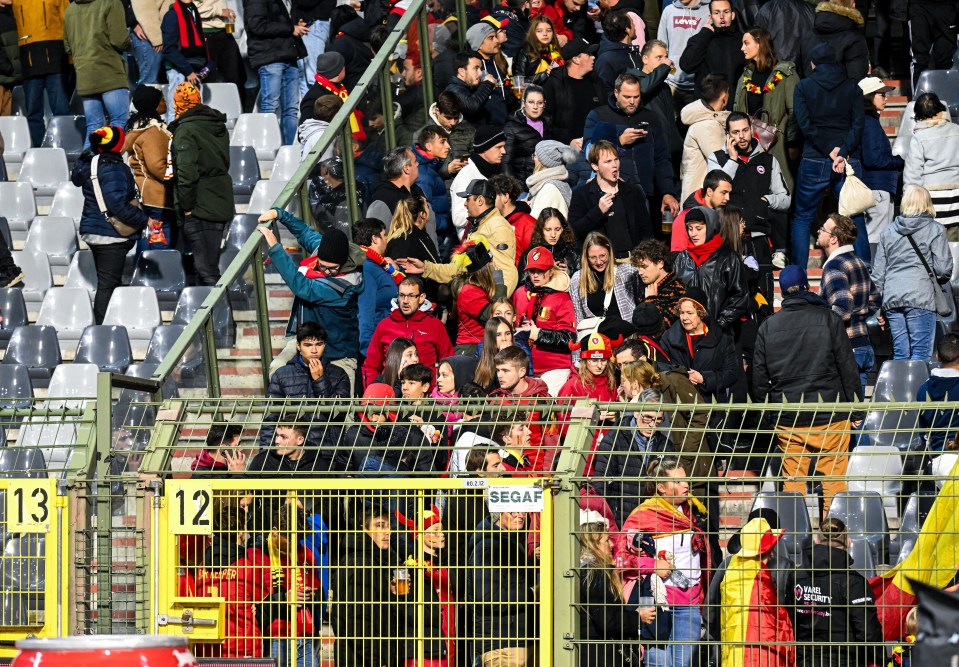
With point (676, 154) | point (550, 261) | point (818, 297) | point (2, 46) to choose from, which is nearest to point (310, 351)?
point (550, 261)

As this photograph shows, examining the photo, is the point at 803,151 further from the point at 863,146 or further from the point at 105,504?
the point at 105,504

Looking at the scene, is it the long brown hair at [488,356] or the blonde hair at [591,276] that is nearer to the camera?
the long brown hair at [488,356]

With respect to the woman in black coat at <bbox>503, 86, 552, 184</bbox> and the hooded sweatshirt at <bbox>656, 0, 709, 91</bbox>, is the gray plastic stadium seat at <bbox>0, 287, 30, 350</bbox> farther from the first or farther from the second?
the hooded sweatshirt at <bbox>656, 0, 709, 91</bbox>

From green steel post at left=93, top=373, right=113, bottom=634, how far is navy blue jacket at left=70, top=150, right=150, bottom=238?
22.0 ft

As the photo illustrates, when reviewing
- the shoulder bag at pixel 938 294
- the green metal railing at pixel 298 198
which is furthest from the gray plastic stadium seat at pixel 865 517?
the green metal railing at pixel 298 198

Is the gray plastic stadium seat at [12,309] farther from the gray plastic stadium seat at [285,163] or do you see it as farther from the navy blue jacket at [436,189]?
the navy blue jacket at [436,189]

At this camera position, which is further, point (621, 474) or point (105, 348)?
point (105, 348)

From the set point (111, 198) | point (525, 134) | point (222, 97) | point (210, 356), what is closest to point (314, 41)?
point (222, 97)

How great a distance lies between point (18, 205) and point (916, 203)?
28.3 feet

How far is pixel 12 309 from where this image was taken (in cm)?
1661

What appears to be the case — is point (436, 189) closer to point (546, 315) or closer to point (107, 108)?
point (546, 315)

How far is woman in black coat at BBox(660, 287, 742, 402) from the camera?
13047mm

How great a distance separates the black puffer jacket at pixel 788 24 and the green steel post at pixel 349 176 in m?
4.31

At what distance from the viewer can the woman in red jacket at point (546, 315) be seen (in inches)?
532
